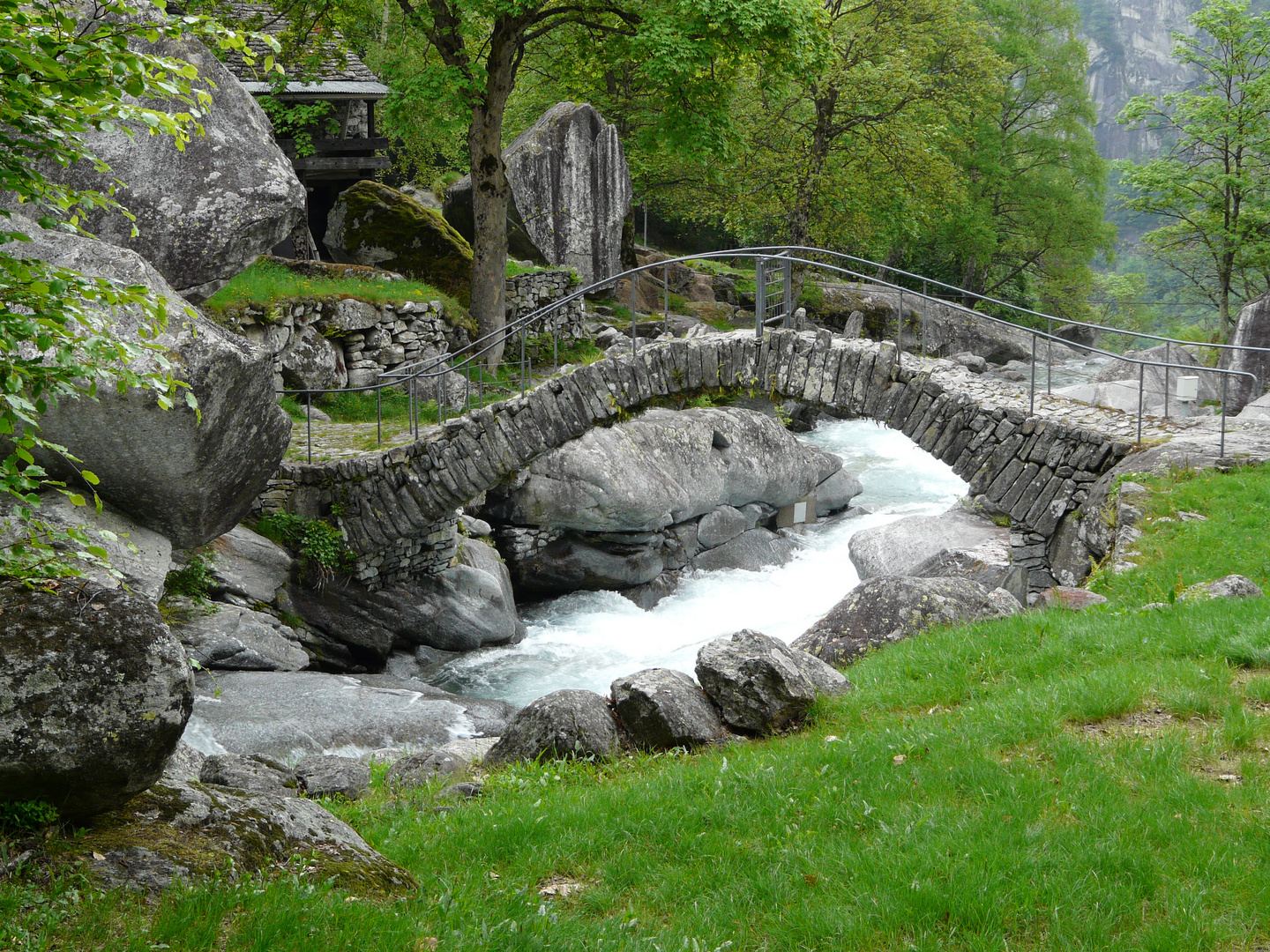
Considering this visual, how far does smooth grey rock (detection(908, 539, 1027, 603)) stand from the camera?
1106cm

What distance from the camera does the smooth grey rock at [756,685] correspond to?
6.70 m

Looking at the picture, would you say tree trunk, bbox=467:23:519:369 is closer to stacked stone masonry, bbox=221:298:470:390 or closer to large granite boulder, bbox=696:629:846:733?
stacked stone masonry, bbox=221:298:470:390

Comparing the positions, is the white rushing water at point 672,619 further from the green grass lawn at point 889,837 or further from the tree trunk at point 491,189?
the green grass lawn at point 889,837

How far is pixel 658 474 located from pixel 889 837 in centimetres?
1355

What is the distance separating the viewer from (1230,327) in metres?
26.7

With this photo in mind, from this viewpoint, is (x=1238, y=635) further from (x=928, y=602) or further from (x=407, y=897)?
(x=407, y=897)

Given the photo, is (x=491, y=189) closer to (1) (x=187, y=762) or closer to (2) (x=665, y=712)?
(2) (x=665, y=712)

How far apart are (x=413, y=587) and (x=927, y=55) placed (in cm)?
2129

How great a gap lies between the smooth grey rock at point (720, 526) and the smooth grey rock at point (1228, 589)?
460 inches

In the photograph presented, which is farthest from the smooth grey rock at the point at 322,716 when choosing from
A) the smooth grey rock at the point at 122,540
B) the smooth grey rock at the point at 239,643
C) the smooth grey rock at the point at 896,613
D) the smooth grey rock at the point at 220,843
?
the smooth grey rock at the point at 220,843

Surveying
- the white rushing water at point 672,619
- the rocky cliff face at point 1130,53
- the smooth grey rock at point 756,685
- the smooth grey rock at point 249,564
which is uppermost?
the rocky cliff face at point 1130,53

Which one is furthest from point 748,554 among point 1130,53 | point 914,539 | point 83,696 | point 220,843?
point 1130,53

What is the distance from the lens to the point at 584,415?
1368 cm

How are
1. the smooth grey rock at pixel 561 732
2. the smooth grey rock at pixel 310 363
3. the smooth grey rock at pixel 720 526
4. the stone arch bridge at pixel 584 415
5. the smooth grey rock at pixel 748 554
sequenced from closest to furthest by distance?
the smooth grey rock at pixel 561 732 → the stone arch bridge at pixel 584 415 → the smooth grey rock at pixel 310 363 → the smooth grey rock at pixel 748 554 → the smooth grey rock at pixel 720 526
